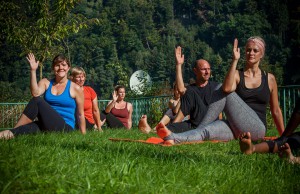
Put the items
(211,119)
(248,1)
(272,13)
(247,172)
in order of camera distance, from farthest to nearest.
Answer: (248,1) → (272,13) → (211,119) → (247,172)

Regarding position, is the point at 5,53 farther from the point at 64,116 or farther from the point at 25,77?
the point at 64,116

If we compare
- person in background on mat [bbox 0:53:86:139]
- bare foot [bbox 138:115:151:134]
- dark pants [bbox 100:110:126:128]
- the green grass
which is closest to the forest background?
dark pants [bbox 100:110:126:128]

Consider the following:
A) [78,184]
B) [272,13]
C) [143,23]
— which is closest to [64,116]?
[78,184]

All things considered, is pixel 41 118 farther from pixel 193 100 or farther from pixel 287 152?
pixel 287 152

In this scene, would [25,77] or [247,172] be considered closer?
[247,172]

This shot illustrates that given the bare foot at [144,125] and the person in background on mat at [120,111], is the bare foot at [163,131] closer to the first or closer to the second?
the bare foot at [144,125]

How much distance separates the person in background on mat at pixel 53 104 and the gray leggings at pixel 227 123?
1.88 meters

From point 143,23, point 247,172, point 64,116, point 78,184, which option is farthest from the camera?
point 143,23

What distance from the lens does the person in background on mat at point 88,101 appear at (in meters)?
9.18

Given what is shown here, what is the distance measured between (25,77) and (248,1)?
1900 inches

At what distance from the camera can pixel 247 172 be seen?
132 inches

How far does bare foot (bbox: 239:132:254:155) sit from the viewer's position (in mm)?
4445

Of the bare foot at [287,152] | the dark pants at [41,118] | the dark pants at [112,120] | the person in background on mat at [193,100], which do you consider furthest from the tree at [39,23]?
the bare foot at [287,152]

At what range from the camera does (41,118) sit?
22.1 ft
